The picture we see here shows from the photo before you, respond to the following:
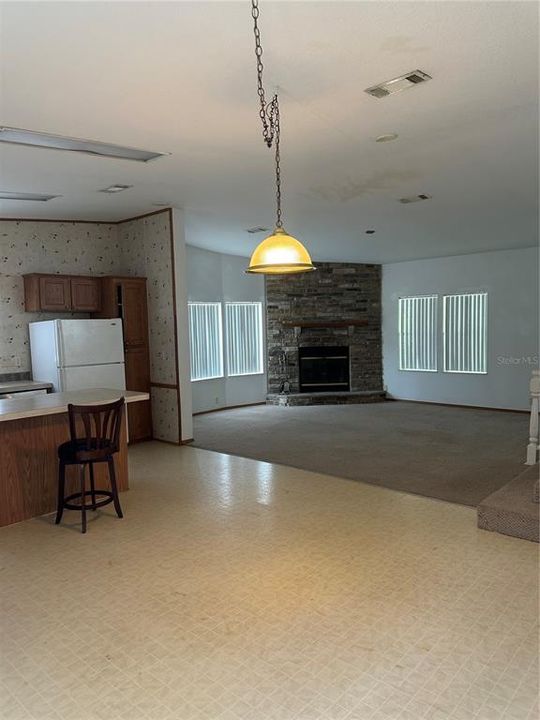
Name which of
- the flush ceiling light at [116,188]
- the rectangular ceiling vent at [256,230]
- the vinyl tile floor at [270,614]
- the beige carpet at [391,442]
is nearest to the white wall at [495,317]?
the beige carpet at [391,442]

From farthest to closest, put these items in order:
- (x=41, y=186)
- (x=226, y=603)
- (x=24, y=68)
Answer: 1. (x=41, y=186)
2. (x=226, y=603)
3. (x=24, y=68)

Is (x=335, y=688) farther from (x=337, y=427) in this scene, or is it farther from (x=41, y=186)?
(x=337, y=427)

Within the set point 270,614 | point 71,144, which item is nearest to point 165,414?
point 71,144

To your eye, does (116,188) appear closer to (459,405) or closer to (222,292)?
(222,292)

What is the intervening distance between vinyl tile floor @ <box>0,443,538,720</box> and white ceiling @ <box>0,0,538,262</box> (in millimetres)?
2777

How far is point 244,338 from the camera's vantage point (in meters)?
10.1

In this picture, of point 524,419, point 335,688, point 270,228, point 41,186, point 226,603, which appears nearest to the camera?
point 335,688

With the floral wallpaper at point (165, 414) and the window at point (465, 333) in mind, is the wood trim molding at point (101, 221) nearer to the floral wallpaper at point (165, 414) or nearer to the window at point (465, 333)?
the floral wallpaper at point (165, 414)

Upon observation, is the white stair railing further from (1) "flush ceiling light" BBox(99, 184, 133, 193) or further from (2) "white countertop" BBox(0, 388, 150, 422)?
(1) "flush ceiling light" BBox(99, 184, 133, 193)

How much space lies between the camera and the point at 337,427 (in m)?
7.82

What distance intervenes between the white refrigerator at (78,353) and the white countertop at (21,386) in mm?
106

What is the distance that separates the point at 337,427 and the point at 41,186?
192 inches

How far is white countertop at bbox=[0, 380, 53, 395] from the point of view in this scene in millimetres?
5753

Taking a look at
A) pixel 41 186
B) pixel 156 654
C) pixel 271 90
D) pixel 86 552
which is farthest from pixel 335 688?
pixel 41 186
